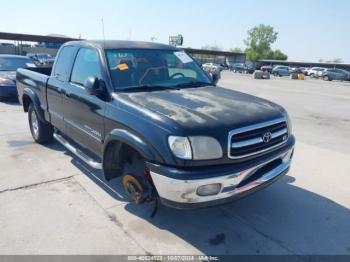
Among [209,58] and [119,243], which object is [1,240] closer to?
[119,243]

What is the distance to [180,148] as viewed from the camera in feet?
8.91

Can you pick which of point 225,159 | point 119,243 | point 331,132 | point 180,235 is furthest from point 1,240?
point 331,132

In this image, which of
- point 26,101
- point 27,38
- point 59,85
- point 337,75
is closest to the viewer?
point 59,85

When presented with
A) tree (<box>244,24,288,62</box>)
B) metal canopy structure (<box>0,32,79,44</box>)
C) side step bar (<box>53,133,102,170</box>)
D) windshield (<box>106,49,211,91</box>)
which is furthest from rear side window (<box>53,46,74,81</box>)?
tree (<box>244,24,288,62</box>)

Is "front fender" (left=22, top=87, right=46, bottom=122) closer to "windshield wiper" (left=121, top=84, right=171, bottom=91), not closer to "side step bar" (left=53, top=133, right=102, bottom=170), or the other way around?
"side step bar" (left=53, top=133, right=102, bottom=170)

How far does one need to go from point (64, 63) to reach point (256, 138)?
3.29m

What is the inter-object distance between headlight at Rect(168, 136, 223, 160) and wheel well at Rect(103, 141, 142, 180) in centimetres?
83

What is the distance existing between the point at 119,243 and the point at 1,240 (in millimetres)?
1175

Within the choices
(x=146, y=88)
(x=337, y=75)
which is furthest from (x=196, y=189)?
(x=337, y=75)

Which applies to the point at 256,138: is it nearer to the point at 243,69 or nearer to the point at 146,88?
the point at 146,88

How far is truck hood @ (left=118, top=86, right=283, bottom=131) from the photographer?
2852mm

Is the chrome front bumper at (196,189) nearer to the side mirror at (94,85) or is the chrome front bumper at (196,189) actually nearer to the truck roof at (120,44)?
the side mirror at (94,85)

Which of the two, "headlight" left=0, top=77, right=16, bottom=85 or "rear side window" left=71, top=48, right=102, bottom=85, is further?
"headlight" left=0, top=77, right=16, bottom=85

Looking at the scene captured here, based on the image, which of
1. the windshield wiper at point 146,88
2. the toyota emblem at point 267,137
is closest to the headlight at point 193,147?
the toyota emblem at point 267,137
